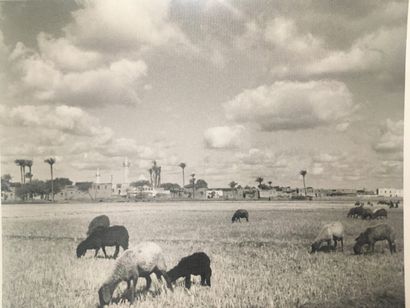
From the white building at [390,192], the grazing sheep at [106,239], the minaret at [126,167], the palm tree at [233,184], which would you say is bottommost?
the grazing sheep at [106,239]

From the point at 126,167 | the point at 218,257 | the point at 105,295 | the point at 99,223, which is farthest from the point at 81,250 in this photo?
the point at 218,257

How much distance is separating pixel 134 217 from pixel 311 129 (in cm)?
129

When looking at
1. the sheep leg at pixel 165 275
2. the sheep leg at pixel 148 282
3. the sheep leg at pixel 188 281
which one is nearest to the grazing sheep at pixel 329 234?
the sheep leg at pixel 188 281

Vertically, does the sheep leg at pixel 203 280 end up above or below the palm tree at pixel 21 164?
below

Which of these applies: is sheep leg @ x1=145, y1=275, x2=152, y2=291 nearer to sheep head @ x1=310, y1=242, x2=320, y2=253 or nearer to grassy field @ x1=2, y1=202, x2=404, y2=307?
grassy field @ x1=2, y1=202, x2=404, y2=307

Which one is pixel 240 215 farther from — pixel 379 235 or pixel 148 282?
pixel 379 235

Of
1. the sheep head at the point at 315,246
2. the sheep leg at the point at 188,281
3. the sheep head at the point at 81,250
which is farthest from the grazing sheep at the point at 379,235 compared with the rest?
the sheep head at the point at 81,250

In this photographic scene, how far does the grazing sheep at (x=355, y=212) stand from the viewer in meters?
3.20

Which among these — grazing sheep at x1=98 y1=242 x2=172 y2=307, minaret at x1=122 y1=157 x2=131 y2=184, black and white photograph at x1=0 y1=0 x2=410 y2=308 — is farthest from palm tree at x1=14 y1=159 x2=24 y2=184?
grazing sheep at x1=98 y1=242 x2=172 y2=307

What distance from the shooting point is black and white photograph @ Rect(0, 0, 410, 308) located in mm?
3176

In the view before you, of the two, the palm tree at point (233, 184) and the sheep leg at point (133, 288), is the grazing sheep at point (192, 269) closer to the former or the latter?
the sheep leg at point (133, 288)

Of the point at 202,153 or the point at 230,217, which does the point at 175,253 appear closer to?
the point at 230,217

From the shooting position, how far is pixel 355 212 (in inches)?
127

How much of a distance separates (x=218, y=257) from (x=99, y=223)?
2.64 ft
